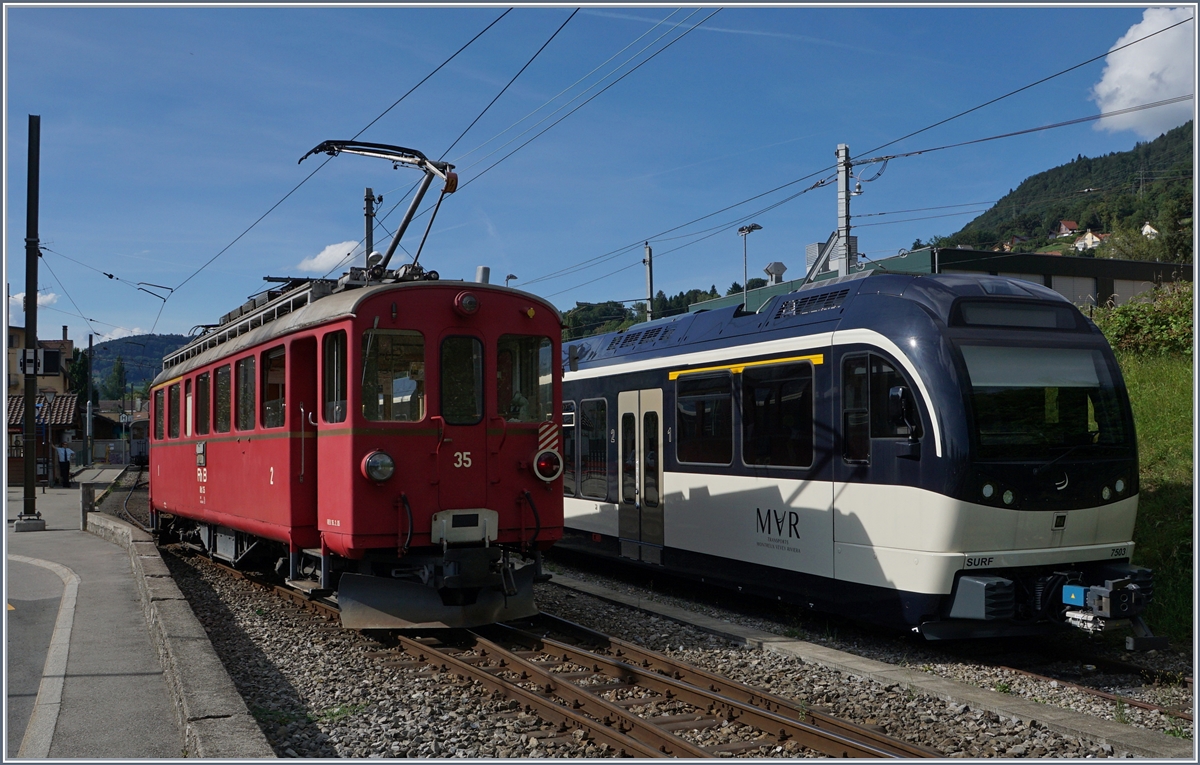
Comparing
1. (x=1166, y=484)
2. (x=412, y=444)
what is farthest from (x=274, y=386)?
(x=1166, y=484)

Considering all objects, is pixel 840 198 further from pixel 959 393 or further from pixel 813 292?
pixel 959 393

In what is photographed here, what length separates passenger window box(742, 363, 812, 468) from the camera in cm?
896

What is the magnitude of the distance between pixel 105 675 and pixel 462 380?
357 cm

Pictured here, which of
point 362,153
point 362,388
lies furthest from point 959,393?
point 362,153

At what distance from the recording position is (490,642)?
8.20 metres

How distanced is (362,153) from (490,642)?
21.0 feet

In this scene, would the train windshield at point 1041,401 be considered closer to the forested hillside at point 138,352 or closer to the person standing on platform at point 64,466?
the forested hillside at point 138,352

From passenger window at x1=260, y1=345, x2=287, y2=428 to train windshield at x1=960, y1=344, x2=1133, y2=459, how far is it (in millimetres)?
6076

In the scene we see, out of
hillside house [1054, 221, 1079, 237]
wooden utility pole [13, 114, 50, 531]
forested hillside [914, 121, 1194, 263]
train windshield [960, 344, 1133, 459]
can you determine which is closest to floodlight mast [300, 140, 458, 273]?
train windshield [960, 344, 1133, 459]

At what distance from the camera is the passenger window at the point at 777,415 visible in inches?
353

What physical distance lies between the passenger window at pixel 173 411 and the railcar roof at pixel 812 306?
6.06 m

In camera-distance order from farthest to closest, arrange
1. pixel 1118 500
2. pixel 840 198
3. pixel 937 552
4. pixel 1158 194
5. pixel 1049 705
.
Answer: pixel 1158 194, pixel 840 198, pixel 1118 500, pixel 937 552, pixel 1049 705

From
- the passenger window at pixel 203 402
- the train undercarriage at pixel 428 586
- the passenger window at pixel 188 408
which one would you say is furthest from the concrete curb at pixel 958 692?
the passenger window at pixel 188 408

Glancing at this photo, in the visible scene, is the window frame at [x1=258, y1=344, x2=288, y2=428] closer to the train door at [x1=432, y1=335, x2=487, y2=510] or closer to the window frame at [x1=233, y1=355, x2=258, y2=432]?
the window frame at [x1=233, y1=355, x2=258, y2=432]
